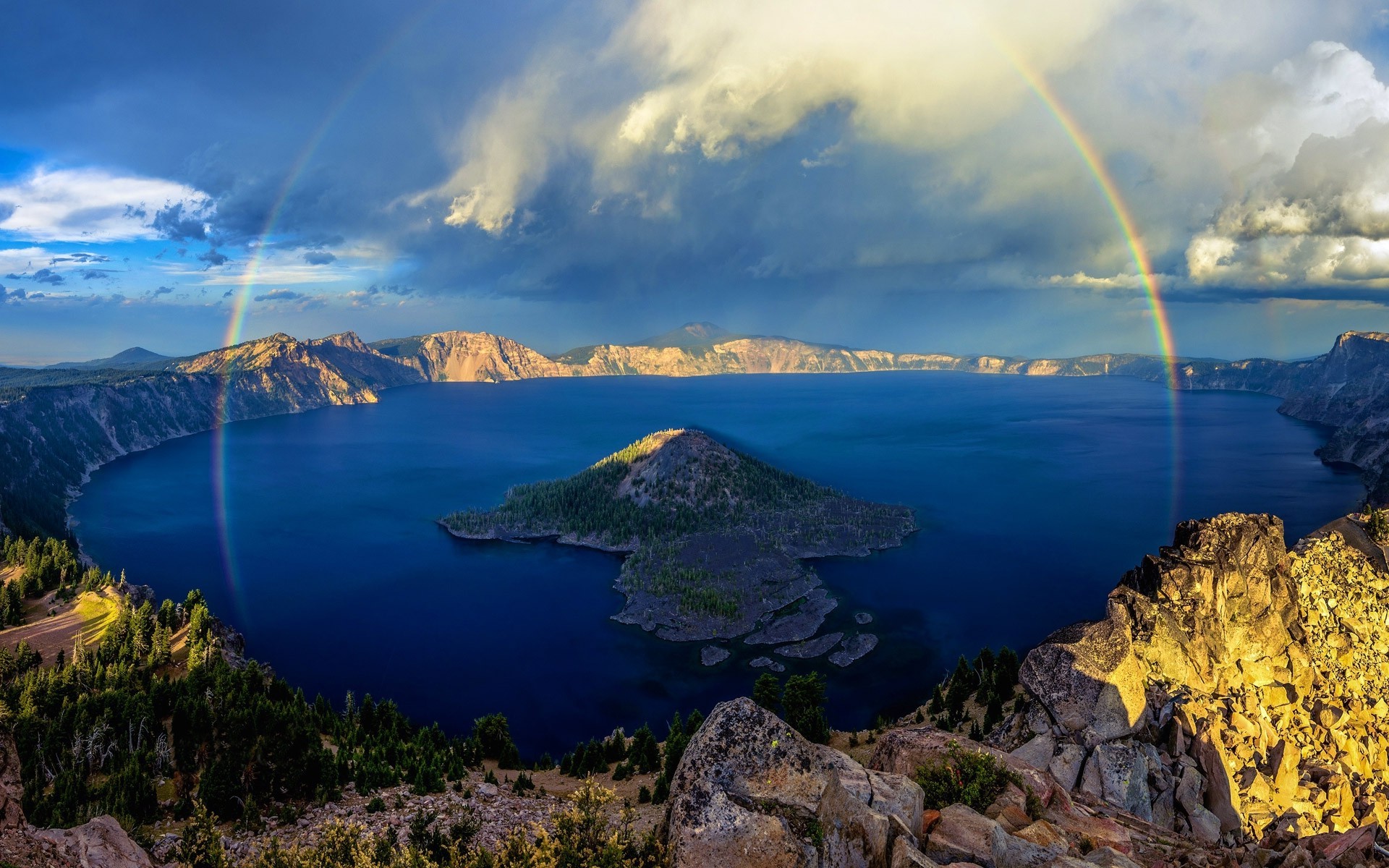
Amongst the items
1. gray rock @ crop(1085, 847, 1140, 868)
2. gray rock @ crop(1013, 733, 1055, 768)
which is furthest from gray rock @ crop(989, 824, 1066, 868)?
gray rock @ crop(1013, 733, 1055, 768)

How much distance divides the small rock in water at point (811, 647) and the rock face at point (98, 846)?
107646 millimetres

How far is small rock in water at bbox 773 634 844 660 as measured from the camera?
411ft

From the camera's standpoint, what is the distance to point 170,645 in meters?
96.3

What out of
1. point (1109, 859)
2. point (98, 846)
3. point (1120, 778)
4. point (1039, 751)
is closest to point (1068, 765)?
point (1039, 751)

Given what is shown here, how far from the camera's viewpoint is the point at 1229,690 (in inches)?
2464

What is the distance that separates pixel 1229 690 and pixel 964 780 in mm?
47592

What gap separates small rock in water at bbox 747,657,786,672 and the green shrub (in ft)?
294

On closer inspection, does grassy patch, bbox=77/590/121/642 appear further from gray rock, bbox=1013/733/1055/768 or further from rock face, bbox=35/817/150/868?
gray rock, bbox=1013/733/1055/768

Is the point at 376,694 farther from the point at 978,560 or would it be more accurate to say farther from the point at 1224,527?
the point at 978,560

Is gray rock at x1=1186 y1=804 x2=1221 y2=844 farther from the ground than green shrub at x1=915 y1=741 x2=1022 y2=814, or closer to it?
closer to it

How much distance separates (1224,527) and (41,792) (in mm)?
109195

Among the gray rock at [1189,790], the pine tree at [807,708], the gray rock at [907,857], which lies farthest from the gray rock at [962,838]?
the pine tree at [807,708]

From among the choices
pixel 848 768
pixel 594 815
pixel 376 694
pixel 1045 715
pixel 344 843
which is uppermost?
pixel 848 768

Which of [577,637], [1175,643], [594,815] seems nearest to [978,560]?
[577,637]
